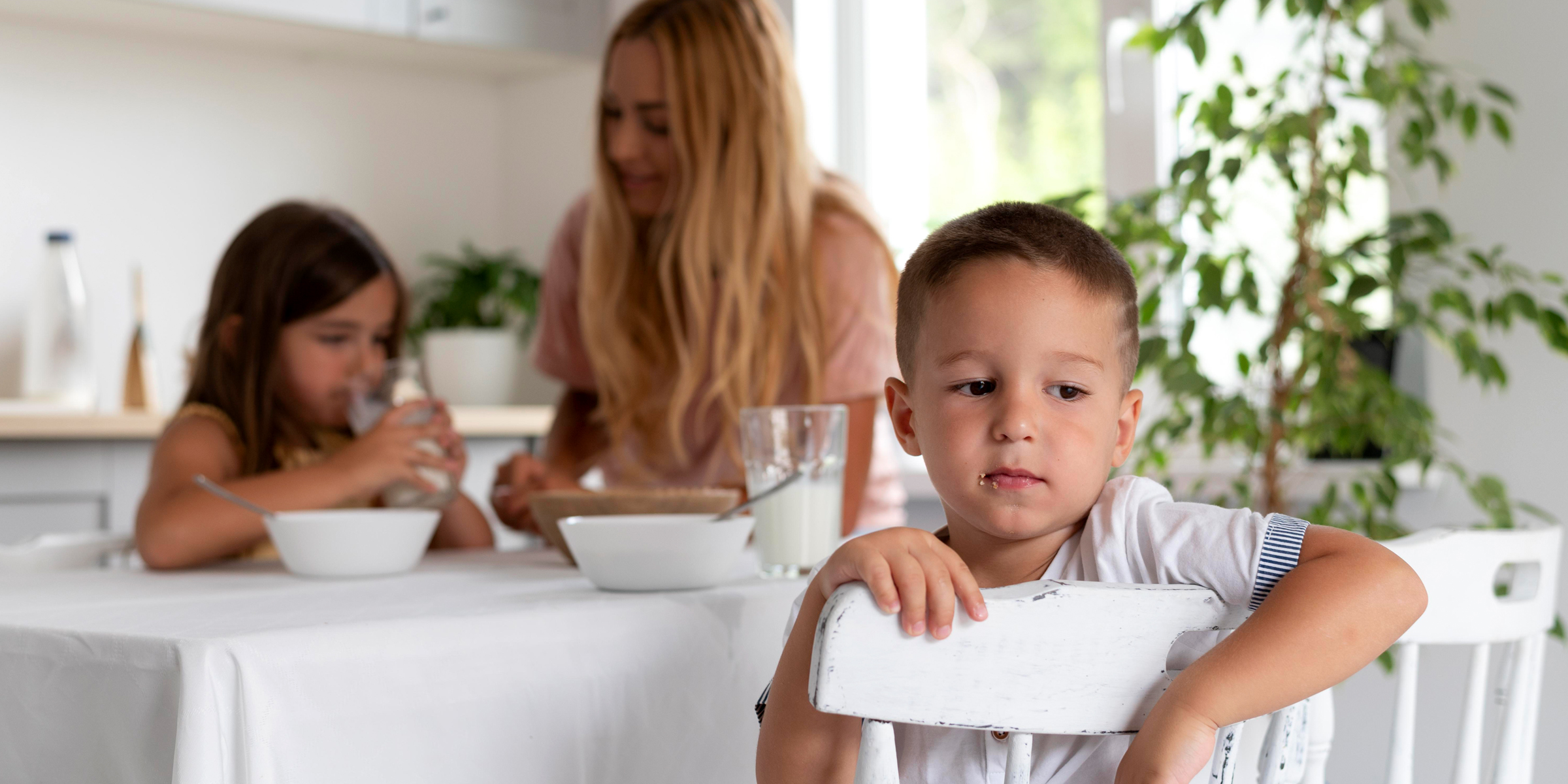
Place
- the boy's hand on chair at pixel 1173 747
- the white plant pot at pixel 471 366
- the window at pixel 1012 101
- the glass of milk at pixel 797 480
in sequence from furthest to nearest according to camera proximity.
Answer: the white plant pot at pixel 471 366
the window at pixel 1012 101
the glass of milk at pixel 797 480
the boy's hand on chair at pixel 1173 747

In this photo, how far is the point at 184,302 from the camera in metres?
2.76

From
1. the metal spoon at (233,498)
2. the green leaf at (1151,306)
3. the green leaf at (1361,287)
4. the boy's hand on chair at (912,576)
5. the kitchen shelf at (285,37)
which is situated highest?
the kitchen shelf at (285,37)

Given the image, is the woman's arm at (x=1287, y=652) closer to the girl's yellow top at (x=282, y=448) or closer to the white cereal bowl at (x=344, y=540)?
the white cereal bowl at (x=344, y=540)

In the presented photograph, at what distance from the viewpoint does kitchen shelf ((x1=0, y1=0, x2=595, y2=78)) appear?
2.52 m

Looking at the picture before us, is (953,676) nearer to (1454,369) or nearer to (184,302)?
(1454,369)

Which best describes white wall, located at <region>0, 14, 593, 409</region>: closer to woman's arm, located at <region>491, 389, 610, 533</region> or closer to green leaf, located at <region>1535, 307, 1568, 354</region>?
woman's arm, located at <region>491, 389, 610, 533</region>

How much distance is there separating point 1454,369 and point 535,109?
2.25 metres

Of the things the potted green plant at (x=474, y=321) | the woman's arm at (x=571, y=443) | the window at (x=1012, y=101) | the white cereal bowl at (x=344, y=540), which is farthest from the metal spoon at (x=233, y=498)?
the potted green plant at (x=474, y=321)

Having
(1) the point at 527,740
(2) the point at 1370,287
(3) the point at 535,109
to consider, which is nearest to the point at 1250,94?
(2) the point at 1370,287

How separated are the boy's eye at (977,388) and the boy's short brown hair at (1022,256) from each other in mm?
47

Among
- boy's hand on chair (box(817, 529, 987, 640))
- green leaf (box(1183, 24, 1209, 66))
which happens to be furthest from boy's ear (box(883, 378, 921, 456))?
green leaf (box(1183, 24, 1209, 66))

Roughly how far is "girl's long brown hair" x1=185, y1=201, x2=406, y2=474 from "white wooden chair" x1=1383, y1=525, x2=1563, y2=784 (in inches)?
44.9

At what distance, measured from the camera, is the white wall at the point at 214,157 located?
2.58 m

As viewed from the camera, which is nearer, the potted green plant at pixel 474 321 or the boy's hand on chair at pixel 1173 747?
the boy's hand on chair at pixel 1173 747
